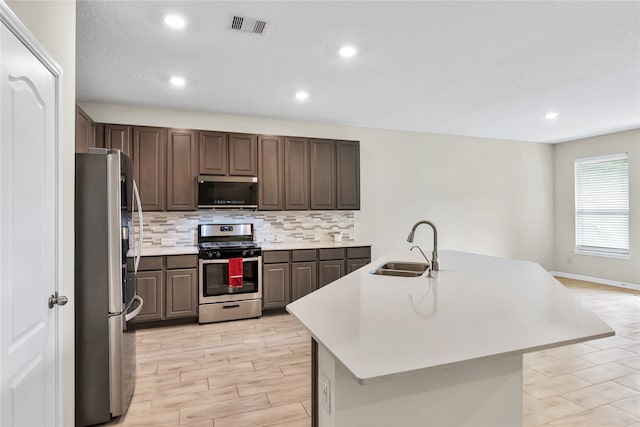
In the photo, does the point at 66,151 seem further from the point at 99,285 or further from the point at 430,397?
the point at 430,397

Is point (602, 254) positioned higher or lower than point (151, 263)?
lower

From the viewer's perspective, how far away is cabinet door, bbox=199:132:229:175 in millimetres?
4469

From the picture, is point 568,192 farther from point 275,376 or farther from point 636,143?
point 275,376

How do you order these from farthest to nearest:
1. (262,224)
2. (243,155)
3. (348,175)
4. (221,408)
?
(348,175), (262,224), (243,155), (221,408)

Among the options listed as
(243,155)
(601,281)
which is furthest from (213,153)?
(601,281)

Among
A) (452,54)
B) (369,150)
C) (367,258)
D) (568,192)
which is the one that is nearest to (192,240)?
(367,258)

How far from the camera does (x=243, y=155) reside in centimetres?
464

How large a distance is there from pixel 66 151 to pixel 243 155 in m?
2.78

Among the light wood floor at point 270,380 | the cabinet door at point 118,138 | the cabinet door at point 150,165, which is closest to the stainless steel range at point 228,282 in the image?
the light wood floor at point 270,380

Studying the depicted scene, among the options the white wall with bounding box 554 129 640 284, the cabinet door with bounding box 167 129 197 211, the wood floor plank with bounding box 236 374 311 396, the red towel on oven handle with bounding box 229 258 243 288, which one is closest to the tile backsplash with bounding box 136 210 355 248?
the cabinet door with bounding box 167 129 197 211

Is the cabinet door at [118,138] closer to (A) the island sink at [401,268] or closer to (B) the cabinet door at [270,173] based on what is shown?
(B) the cabinet door at [270,173]

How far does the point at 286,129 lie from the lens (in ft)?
16.9

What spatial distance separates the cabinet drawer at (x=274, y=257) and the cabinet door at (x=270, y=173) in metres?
0.60

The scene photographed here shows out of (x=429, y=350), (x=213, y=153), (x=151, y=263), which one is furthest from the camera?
(x=213, y=153)
